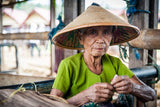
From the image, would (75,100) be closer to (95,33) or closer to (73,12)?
(95,33)

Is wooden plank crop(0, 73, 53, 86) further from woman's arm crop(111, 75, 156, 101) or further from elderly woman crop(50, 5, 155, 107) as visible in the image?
woman's arm crop(111, 75, 156, 101)

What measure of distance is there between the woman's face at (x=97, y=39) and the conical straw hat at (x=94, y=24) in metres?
0.10

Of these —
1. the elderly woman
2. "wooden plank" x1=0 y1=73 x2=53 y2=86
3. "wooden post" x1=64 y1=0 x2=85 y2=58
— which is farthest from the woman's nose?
A: "wooden plank" x1=0 y1=73 x2=53 y2=86

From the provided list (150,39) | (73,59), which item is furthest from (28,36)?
(150,39)

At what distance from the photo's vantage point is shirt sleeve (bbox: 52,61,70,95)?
3.66 ft

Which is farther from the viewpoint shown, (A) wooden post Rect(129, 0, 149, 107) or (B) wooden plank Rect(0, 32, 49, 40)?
(B) wooden plank Rect(0, 32, 49, 40)

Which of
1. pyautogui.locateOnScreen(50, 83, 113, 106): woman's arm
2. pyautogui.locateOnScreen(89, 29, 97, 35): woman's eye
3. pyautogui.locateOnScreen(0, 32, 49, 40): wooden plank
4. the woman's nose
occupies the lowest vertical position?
pyautogui.locateOnScreen(50, 83, 113, 106): woman's arm

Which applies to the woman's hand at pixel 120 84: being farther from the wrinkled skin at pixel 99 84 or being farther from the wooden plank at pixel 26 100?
the wooden plank at pixel 26 100

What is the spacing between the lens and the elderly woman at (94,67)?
3.41ft

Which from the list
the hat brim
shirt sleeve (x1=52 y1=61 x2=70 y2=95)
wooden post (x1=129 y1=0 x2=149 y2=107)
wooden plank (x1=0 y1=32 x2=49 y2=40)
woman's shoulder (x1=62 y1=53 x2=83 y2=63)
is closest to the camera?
shirt sleeve (x1=52 y1=61 x2=70 y2=95)

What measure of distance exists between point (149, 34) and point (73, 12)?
804mm

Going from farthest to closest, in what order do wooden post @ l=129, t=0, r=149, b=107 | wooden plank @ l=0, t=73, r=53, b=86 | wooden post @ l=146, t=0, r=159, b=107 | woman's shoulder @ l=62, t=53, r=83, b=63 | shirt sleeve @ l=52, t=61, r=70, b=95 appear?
wooden plank @ l=0, t=73, r=53, b=86
wooden post @ l=146, t=0, r=159, b=107
wooden post @ l=129, t=0, r=149, b=107
woman's shoulder @ l=62, t=53, r=83, b=63
shirt sleeve @ l=52, t=61, r=70, b=95

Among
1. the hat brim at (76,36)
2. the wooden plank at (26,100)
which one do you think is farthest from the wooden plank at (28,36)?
the wooden plank at (26,100)

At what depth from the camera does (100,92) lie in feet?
3.35
